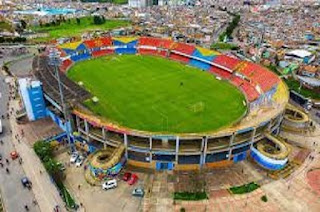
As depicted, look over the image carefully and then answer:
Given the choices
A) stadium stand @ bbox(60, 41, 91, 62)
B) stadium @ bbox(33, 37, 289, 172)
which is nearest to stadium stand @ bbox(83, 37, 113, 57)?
stadium @ bbox(33, 37, 289, 172)

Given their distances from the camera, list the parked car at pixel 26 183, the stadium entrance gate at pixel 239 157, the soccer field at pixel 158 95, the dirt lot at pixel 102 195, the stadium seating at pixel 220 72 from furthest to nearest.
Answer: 1. the stadium seating at pixel 220 72
2. the soccer field at pixel 158 95
3. the stadium entrance gate at pixel 239 157
4. the parked car at pixel 26 183
5. the dirt lot at pixel 102 195

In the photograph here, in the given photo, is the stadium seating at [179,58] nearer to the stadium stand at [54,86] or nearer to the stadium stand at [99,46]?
the stadium stand at [99,46]

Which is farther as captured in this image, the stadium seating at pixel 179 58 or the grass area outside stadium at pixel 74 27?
the grass area outside stadium at pixel 74 27

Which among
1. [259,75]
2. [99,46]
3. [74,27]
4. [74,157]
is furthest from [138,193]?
[74,27]

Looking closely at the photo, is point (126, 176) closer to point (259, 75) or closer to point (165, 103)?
point (165, 103)

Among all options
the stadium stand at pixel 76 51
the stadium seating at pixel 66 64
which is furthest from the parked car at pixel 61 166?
the stadium stand at pixel 76 51

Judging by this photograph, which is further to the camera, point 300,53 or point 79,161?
point 300,53

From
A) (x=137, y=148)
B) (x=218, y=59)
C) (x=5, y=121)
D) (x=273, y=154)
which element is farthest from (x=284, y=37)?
(x=5, y=121)

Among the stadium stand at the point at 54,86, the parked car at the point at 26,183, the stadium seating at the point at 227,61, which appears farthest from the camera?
the stadium seating at the point at 227,61
